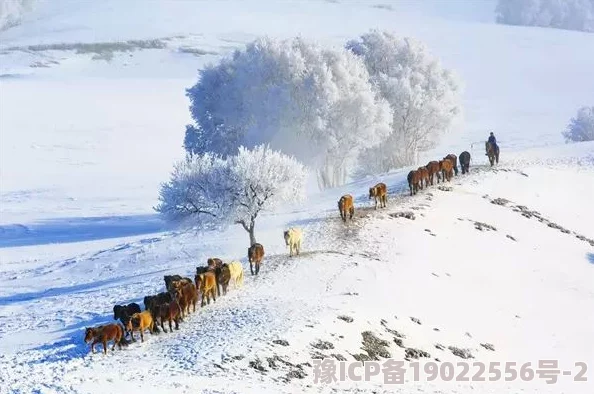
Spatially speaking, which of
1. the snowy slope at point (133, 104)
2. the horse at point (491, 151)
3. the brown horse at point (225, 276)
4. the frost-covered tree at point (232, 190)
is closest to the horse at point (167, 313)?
the brown horse at point (225, 276)

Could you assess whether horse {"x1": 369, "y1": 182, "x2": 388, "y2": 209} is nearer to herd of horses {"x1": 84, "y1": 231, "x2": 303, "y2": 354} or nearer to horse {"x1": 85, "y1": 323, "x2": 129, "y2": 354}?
herd of horses {"x1": 84, "y1": 231, "x2": 303, "y2": 354}

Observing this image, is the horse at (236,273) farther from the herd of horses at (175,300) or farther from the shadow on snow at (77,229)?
the shadow on snow at (77,229)

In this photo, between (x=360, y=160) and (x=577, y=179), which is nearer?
(x=577, y=179)

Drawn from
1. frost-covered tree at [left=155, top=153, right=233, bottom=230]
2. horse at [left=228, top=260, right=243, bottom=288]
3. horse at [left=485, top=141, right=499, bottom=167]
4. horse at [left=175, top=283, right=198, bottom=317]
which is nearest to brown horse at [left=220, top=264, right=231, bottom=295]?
horse at [left=228, top=260, right=243, bottom=288]

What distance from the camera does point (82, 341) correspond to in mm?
25422

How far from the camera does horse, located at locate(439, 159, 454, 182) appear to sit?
4934 centimetres

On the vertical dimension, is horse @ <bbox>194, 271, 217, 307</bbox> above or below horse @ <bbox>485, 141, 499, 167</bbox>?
below

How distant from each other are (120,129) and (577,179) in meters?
65.2

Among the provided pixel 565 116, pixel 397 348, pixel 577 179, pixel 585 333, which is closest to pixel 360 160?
pixel 577 179

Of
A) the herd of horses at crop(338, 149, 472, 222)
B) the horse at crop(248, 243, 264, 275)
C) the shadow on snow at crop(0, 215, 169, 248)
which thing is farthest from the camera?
the shadow on snow at crop(0, 215, 169, 248)

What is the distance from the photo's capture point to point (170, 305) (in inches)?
1012

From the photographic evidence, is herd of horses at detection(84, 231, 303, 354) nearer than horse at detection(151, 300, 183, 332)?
Yes

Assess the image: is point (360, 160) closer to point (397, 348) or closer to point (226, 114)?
point (226, 114)

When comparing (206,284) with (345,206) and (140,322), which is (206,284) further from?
(345,206)
